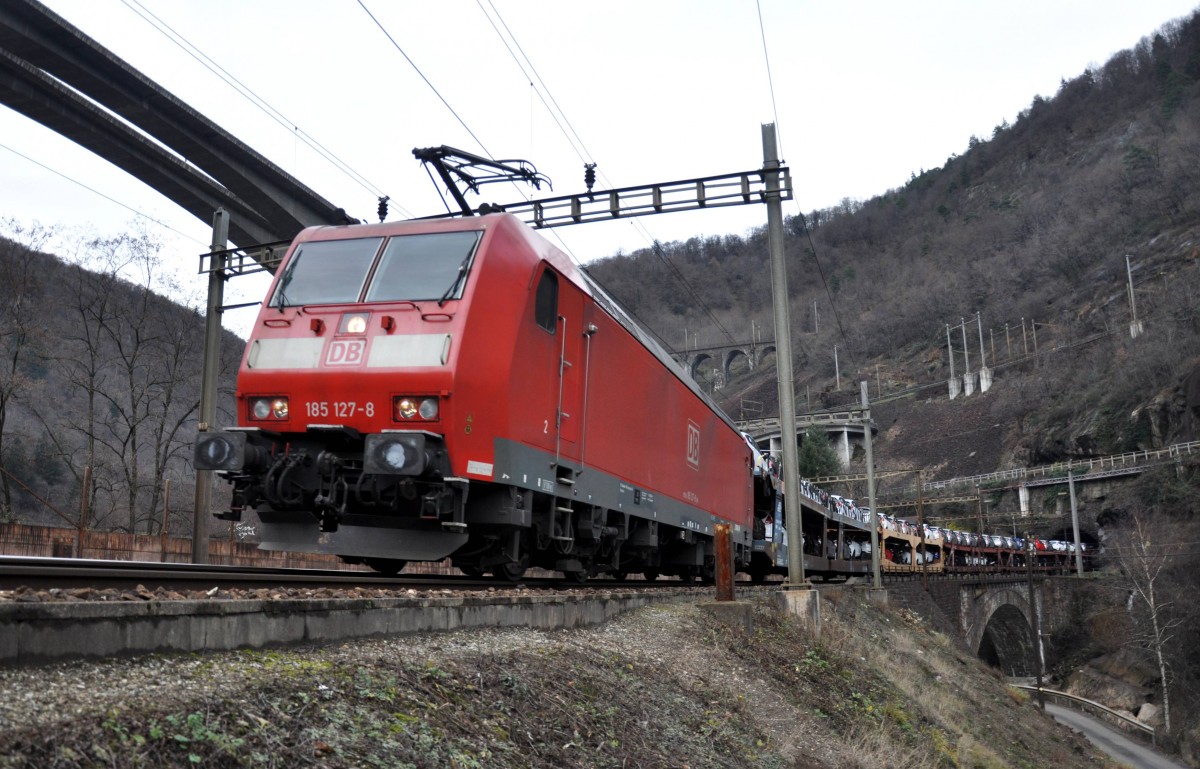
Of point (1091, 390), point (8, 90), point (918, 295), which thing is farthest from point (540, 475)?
point (918, 295)

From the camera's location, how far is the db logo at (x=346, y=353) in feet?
31.4

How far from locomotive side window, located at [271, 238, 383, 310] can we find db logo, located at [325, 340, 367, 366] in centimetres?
59

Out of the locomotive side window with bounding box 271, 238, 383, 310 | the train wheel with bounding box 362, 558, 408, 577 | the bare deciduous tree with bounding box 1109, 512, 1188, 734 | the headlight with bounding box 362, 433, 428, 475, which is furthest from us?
the bare deciduous tree with bounding box 1109, 512, 1188, 734

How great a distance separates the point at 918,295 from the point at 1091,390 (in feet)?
190

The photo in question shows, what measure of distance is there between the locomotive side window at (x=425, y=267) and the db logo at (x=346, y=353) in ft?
1.91

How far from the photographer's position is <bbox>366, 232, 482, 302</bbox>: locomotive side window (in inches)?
386

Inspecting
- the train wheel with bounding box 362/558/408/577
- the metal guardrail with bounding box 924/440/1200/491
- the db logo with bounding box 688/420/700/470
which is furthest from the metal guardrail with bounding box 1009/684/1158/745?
the train wheel with bounding box 362/558/408/577

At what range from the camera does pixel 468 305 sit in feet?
31.0

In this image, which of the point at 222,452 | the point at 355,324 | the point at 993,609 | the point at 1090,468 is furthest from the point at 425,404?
the point at 1090,468

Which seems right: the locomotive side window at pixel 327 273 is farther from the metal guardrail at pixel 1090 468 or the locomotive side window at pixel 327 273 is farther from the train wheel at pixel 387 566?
the metal guardrail at pixel 1090 468

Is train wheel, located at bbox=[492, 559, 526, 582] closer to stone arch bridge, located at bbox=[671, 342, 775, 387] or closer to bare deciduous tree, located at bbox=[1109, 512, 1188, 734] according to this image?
bare deciduous tree, located at bbox=[1109, 512, 1188, 734]

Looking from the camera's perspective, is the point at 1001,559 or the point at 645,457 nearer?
the point at 645,457

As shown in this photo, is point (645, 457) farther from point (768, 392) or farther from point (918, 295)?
point (918, 295)

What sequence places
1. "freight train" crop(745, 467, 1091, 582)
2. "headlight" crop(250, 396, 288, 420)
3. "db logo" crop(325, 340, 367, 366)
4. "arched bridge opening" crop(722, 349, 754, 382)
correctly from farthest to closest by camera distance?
"arched bridge opening" crop(722, 349, 754, 382) → "freight train" crop(745, 467, 1091, 582) → "headlight" crop(250, 396, 288, 420) → "db logo" crop(325, 340, 367, 366)
